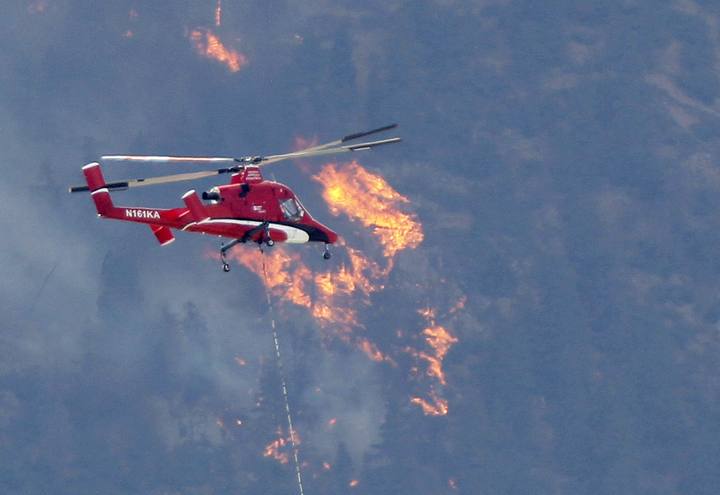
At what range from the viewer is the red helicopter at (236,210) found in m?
158

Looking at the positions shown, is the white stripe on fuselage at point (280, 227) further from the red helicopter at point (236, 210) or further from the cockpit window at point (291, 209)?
the cockpit window at point (291, 209)

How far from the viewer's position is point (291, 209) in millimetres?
167500

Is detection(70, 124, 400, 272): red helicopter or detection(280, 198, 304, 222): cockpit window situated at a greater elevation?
detection(70, 124, 400, 272): red helicopter

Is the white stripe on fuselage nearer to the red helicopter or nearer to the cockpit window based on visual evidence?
the red helicopter

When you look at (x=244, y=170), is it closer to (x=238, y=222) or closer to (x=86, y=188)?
(x=238, y=222)

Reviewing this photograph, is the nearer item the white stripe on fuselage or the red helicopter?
the red helicopter

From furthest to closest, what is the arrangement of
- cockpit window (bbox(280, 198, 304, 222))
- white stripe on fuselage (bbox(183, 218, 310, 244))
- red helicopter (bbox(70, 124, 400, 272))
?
cockpit window (bbox(280, 198, 304, 222)) → white stripe on fuselage (bbox(183, 218, 310, 244)) → red helicopter (bbox(70, 124, 400, 272))

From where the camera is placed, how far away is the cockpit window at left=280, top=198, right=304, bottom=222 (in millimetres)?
166750

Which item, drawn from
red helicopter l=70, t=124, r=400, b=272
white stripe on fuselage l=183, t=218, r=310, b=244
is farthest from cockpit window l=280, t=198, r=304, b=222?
white stripe on fuselage l=183, t=218, r=310, b=244

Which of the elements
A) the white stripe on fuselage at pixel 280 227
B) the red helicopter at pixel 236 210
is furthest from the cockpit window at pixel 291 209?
the white stripe on fuselage at pixel 280 227

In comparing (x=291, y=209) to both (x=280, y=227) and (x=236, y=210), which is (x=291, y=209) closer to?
(x=280, y=227)

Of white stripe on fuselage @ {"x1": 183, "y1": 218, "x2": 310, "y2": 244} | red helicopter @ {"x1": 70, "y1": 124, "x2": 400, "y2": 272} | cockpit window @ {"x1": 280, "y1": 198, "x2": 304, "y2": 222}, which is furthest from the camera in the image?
cockpit window @ {"x1": 280, "y1": 198, "x2": 304, "y2": 222}

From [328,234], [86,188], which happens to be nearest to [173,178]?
[86,188]

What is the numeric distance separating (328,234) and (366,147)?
15.2m
